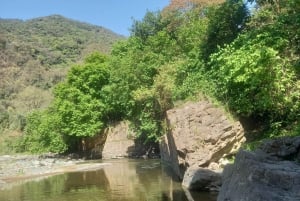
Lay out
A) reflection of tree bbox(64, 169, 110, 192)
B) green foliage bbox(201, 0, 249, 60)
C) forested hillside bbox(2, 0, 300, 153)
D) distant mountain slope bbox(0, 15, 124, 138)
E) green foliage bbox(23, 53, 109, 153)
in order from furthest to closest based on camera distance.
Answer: distant mountain slope bbox(0, 15, 124, 138)
green foliage bbox(23, 53, 109, 153)
green foliage bbox(201, 0, 249, 60)
reflection of tree bbox(64, 169, 110, 192)
forested hillside bbox(2, 0, 300, 153)

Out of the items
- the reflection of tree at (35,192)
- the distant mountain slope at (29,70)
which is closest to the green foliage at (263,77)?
the reflection of tree at (35,192)

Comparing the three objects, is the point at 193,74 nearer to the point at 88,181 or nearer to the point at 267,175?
the point at 88,181

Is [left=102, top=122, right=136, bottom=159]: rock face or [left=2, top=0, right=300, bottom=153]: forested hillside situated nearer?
[left=2, top=0, right=300, bottom=153]: forested hillside

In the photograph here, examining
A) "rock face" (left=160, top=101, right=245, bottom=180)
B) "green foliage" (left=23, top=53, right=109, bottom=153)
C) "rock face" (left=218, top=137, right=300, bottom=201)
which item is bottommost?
"rock face" (left=218, top=137, right=300, bottom=201)

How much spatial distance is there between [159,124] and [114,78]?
39.6 ft

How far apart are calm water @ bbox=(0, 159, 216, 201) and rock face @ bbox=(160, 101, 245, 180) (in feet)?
5.83

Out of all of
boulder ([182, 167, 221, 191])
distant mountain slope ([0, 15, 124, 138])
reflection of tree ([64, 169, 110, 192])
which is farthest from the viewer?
distant mountain slope ([0, 15, 124, 138])

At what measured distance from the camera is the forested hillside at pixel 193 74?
62.0 feet

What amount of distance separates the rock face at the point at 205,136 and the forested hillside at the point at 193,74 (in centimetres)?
95

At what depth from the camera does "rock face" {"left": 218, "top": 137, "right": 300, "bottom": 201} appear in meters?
7.33

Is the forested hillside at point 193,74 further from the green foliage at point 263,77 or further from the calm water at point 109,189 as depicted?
the calm water at point 109,189

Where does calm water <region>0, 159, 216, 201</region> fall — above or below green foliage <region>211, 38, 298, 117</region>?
below

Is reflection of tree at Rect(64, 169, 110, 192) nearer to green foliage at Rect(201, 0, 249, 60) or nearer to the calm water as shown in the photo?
the calm water

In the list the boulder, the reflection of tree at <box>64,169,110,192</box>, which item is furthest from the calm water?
the boulder
